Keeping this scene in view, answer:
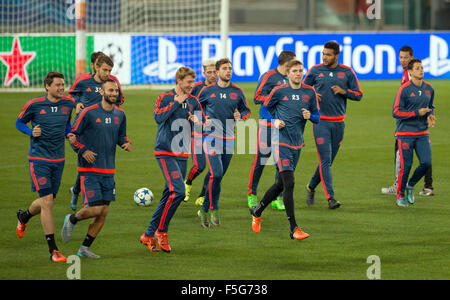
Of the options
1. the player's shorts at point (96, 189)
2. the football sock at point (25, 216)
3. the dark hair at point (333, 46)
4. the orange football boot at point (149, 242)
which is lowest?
the orange football boot at point (149, 242)

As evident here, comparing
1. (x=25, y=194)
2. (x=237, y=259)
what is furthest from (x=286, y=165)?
(x=25, y=194)

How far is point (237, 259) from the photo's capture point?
9.19m

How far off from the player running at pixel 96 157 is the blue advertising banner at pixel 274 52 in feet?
64.3

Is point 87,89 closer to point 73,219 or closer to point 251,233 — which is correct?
point 73,219

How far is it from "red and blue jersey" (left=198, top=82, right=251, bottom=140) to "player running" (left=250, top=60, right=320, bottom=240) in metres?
0.80

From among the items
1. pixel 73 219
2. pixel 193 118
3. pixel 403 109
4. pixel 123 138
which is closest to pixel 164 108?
pixel 193 118

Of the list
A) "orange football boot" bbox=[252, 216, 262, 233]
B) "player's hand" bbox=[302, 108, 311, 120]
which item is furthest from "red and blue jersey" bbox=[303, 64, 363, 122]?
"orange football boot" bbox=[252, 216, 262, 233]

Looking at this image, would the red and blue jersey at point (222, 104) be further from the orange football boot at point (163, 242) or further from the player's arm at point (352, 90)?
the orange football boot at point (163, 242)

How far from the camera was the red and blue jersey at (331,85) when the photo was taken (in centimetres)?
1227

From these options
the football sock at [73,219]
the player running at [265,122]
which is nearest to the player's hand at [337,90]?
the player running at [265,122]

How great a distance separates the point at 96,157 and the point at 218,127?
2529 mm

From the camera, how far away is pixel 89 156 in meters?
9.01
